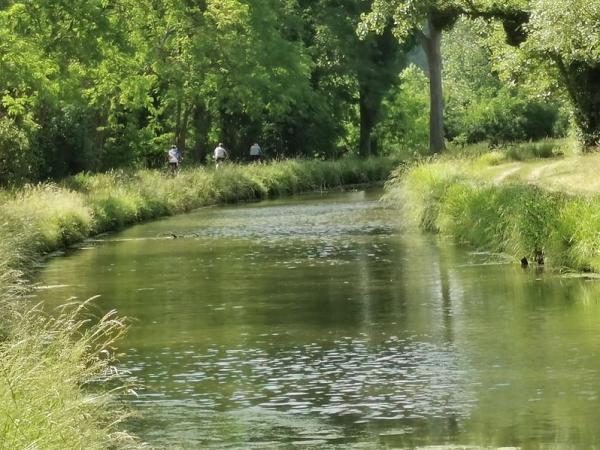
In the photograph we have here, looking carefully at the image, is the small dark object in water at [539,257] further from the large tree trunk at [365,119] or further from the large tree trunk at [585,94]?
the large tree trunk at [365,119]

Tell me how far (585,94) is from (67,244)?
62.6ft

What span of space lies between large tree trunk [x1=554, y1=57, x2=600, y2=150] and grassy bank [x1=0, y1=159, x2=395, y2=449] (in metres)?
12.7

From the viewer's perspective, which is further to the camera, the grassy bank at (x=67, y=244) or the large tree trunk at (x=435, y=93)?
the large tree trunk at (x=435, y=93)

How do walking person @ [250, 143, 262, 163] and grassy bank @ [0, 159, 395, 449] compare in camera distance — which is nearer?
grassy bank @ [0, 159, 395, 449]

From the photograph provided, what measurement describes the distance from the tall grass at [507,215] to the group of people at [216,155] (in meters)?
20.0

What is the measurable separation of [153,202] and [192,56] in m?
16.2

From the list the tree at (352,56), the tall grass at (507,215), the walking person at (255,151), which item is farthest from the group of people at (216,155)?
the tall grass at (507,215)

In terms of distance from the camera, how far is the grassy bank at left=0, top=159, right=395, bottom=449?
975cm

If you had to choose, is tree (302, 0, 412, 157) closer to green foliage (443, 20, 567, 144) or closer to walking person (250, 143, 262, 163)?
green foliage (443, 20, 567, 144)

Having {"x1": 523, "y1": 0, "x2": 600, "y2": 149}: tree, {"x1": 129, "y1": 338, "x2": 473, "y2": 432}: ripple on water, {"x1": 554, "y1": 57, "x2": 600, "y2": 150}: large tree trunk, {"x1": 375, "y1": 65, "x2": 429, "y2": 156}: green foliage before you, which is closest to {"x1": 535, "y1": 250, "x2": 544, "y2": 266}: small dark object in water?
{"x1": 129, "y1": 338, "x2": 473, "y2": 432}: ripple on water

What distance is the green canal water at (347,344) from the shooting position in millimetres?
12414

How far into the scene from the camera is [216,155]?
198 feet

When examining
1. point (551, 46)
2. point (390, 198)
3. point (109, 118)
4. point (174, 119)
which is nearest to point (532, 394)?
point (551, 46)

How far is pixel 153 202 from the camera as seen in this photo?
4350 centimetres
